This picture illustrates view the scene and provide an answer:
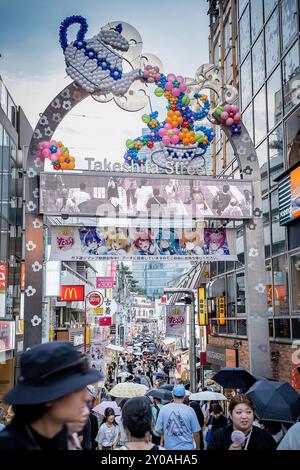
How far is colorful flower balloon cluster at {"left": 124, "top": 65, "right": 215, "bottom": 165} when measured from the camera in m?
15.3

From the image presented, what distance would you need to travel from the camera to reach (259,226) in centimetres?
1548

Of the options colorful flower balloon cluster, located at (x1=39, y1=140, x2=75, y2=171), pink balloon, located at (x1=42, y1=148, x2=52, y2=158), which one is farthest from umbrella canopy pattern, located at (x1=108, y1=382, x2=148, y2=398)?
pink balloon, located at (x1=42, y1=148, x2=52, y2=158)

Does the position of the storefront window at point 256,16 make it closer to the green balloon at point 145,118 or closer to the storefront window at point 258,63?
the storefront window at point 258,63

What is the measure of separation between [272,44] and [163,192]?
622 centimetres

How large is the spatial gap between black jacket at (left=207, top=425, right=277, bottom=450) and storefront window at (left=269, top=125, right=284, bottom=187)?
39.1 ft

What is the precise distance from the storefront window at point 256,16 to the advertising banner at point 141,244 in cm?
762

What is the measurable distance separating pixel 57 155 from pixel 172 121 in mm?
3483

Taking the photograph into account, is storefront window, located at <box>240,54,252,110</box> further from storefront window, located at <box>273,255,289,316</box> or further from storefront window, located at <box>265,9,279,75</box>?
storefront window, located at <box>273,255,289,316</box>

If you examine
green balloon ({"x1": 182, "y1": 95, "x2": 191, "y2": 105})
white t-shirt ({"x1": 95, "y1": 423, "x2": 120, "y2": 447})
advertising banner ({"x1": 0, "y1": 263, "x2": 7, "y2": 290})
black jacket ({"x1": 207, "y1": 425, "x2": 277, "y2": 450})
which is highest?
green balloon ({"x1": 182, "y1": 95, "x2": 191, "y2": 105})

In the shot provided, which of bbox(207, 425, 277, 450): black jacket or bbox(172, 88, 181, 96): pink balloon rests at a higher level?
bbox(172, 88, 181, 96): pink balloon

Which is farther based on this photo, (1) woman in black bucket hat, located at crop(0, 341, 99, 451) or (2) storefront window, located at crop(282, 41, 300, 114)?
(2) storefront window, located at crop(282, 41, 300, 114)

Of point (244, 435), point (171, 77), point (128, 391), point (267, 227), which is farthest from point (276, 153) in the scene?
point (244, 435)

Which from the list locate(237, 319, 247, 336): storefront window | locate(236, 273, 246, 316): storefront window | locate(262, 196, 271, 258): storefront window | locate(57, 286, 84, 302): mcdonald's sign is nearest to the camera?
locate(262, 196, 271, 258): storefront window
